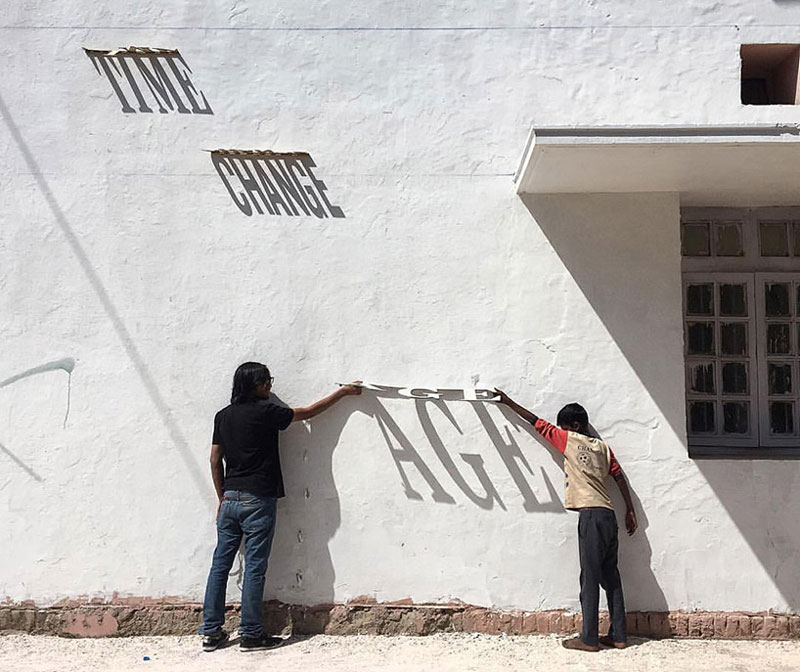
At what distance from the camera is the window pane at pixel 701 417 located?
20.0 feet

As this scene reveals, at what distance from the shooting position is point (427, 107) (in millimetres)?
5812

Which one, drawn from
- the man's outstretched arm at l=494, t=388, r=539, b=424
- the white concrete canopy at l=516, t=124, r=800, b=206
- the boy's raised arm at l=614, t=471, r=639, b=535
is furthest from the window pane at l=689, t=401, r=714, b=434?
the white concrete canopy at l=516, t=124, r=800, b=206

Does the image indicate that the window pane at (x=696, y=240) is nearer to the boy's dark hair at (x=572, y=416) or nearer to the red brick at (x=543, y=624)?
the boy's dark hair at (x=572, y=416)

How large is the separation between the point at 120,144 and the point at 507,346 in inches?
113

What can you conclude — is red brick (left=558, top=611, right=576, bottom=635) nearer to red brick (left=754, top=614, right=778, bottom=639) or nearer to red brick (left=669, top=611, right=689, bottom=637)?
red brick (left=669, top=611, right=689, bottom=637)

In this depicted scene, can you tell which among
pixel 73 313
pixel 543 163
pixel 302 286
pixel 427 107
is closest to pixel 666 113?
pixel 543 163

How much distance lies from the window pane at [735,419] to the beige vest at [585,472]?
43.9 inches

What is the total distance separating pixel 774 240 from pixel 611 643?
299cm

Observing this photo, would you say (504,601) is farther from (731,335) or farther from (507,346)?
(731,335)

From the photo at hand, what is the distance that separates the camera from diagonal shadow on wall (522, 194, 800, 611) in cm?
558

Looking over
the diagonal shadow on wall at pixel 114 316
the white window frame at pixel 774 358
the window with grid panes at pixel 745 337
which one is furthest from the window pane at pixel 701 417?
the diagonal shadow on wall at pixel 114 316

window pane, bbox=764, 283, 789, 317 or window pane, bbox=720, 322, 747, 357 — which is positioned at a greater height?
window pane, bbox=764, 283, 789, 317

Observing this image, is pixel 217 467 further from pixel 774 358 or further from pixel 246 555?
pixel 774 358

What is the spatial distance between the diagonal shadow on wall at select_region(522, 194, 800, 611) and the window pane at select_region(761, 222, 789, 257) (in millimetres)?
842
